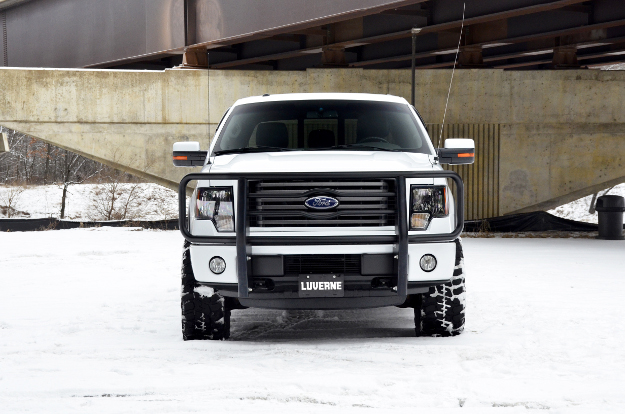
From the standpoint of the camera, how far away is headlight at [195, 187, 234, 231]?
555 centimetres

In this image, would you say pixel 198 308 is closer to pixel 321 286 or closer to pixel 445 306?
pixel 321 286

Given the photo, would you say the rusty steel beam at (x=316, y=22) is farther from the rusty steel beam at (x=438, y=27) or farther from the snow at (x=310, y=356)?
the snow at (x=310, y=356)

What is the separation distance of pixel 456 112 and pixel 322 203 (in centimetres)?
1486

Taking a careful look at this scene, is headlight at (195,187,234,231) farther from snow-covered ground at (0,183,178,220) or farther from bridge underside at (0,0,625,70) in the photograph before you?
snow-covered ground at (0,183,178,220)

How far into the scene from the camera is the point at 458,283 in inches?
235

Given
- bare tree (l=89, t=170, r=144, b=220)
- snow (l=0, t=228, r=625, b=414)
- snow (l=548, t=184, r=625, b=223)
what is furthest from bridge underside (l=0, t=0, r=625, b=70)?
snow (l=548, t=184, r=625, b=223)

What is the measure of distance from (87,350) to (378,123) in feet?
10.4

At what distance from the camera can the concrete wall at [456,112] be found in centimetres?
1934

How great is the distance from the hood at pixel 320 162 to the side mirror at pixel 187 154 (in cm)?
51

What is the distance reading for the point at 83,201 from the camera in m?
39.2

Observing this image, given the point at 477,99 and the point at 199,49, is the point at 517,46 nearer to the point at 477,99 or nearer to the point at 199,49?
the point at 477,99

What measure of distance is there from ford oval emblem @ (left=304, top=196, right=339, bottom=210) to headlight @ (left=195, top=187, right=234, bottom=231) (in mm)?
579

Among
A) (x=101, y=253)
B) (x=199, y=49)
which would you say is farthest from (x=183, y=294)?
(x=199, y=49)

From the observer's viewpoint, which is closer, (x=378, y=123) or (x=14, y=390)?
(x=14, y=390)
